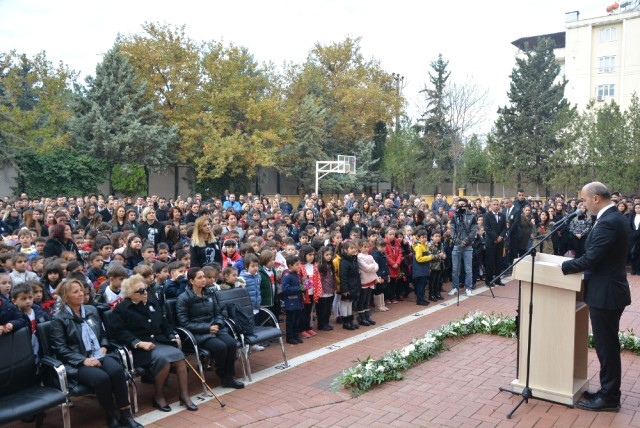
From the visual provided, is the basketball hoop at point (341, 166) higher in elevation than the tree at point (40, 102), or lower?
lower

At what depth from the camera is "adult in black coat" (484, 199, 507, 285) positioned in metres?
12.2

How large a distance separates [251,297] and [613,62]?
4531 centimetres

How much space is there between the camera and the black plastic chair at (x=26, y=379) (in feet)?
14.8

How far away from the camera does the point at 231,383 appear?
20.0ft

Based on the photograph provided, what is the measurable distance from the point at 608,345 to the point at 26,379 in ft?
17.0

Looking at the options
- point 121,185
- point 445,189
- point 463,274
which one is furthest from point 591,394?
point 445,189

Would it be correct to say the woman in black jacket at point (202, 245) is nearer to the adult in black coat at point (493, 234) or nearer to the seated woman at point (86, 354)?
the seated woman at point (86, 354)

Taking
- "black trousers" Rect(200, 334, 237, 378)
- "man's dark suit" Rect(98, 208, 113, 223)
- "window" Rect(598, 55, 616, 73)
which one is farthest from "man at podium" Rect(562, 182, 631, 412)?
"window" Rect(598, 55, 616, 73)

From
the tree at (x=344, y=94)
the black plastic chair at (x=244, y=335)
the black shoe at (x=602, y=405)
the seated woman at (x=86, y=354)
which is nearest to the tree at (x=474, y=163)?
the tree at (x=344, y=94)

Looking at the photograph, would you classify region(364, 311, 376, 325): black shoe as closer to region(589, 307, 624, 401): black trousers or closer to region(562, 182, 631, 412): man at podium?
region(562, 182, 631, 412): man at podium

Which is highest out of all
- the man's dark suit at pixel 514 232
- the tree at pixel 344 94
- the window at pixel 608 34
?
the window at pixel 608 34

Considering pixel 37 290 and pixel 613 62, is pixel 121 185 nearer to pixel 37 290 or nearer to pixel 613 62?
pixel 37 290

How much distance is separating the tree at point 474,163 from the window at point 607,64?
38.6 ft

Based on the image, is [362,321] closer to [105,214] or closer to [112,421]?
[112,421]
